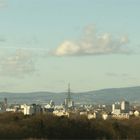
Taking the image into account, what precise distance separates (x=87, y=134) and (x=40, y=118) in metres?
6.29

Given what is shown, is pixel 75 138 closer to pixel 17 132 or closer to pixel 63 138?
pixel 63 138

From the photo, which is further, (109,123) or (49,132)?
(109,123)

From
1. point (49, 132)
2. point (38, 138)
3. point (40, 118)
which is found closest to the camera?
point (38, 138)

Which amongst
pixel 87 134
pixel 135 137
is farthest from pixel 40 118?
pixel 135 137

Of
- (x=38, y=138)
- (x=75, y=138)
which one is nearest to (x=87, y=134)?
(x=75, y=138)

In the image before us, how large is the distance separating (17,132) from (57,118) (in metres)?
9.49

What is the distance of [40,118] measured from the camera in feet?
220

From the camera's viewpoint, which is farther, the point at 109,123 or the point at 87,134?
the point at 109,123

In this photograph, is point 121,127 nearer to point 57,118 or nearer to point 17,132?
point 57,118

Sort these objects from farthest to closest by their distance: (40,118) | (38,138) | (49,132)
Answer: (40,118)
(49,132)
(38,138)

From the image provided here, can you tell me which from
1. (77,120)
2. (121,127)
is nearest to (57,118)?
(77,120)

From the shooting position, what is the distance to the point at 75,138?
6162cm

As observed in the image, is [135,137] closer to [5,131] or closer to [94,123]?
[94,123]

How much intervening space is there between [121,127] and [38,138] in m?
13.2
